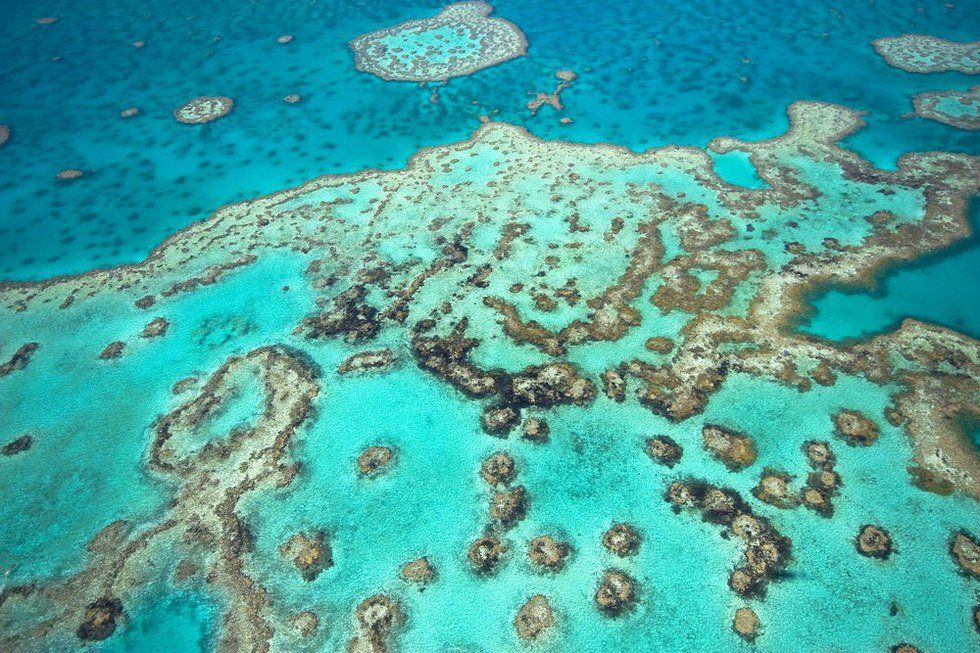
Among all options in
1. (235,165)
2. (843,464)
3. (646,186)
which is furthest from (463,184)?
(843,464)

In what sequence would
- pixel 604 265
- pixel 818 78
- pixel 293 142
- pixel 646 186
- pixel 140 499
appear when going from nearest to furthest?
1. pixel 140 499
2. pixel 604 265
3. pixel 646 186
4. pixel 293 142
5. pixel 818 78

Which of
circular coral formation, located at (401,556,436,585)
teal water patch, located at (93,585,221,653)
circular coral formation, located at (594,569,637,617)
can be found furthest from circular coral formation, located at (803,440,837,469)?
teal water patch, located at (93,585,221,653)

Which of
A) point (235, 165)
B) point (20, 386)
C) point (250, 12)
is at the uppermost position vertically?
point (250, 12)

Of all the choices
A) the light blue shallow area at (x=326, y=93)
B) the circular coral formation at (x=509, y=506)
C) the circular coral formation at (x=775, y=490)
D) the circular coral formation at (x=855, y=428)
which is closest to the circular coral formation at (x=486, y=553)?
the circular coral formation at (x=509, y=506)

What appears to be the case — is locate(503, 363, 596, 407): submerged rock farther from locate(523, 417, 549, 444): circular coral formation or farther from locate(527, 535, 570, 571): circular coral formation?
locate(527, 535, 570, 571): circular coral formation

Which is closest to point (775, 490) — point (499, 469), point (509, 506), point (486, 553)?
point (509, 506)

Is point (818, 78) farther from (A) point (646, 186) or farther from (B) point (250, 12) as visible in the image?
(B) point (250, 12)
